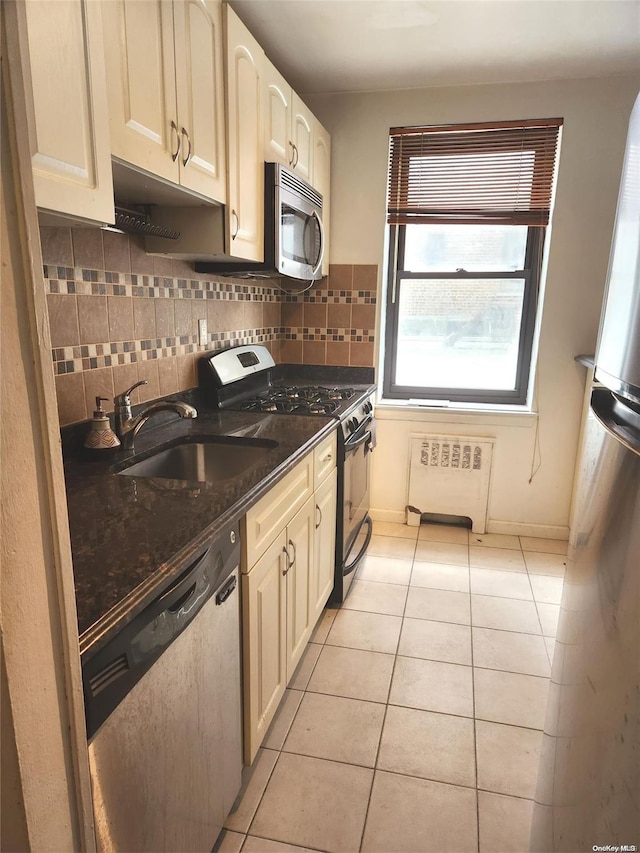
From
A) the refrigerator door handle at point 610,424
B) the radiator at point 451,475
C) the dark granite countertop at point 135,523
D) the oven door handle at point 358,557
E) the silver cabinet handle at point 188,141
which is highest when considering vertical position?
the silver cabinet handle at point 188,141

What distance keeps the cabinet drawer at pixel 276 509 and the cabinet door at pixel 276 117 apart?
51.0 inches

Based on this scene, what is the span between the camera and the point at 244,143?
1.93 m

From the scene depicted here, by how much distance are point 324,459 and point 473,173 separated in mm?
1994

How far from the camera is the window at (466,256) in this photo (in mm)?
2969

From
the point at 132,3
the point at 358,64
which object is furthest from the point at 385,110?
the point at 132,3

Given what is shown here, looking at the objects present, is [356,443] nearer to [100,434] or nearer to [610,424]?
[100,434]

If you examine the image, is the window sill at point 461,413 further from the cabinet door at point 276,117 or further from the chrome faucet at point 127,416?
the chrome faucet at point 127,416

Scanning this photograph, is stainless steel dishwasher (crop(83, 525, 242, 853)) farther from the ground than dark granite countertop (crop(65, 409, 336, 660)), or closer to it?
closer to it

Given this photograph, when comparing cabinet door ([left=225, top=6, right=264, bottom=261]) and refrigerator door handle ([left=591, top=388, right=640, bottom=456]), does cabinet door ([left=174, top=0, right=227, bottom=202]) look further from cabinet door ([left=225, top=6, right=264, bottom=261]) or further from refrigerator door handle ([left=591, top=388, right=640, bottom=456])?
refrigerator door handle ([left=591, top=388, right=640, bottom=456])

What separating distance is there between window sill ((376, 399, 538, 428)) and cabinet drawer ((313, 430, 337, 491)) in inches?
44.3

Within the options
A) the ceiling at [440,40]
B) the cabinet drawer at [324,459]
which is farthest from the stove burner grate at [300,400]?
the ceiling at [440,40]

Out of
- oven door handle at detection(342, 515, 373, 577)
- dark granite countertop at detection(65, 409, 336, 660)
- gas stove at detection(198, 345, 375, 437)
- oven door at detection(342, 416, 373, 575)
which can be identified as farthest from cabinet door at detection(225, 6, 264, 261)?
oven door handle at detection(342, 515, 373, 577)

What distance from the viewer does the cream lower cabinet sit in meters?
1.41

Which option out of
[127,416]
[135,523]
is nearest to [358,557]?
[127,416]
